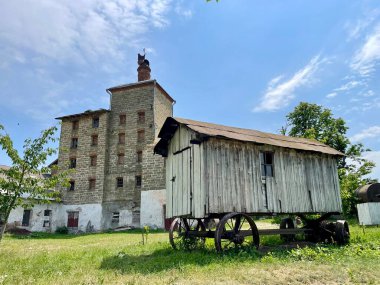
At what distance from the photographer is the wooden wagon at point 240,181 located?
35.7ft

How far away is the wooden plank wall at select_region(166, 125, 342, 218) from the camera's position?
1091 cm

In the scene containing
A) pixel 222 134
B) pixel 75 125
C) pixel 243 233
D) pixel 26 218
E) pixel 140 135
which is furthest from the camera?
pixel 75 125

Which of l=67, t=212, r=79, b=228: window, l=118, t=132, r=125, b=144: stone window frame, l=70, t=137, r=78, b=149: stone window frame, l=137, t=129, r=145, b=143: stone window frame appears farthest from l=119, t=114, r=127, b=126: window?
l=67, t=212, r=79, b=228: window

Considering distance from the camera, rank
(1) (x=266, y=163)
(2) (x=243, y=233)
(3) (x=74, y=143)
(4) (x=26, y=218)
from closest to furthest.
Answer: (2) (x=243, y=233) < (1) (x=266, y=163) < (4) (x=26, y=218) < (3) (x=74, y=143)

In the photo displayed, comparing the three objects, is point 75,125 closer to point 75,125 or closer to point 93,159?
point 75,125

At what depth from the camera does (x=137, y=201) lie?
3269cm

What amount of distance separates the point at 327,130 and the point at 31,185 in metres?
34.5

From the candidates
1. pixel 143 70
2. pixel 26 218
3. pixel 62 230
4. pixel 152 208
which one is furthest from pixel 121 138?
pixel 26 218

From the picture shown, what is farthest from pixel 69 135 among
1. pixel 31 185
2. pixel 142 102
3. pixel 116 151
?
pixel 31 185

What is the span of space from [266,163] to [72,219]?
92.7 feet

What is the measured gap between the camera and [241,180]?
1154 centimetres

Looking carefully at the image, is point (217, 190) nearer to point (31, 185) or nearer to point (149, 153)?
point (31, 185)

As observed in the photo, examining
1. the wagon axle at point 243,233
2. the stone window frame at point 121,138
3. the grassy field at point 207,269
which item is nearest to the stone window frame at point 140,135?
the stone window frame at point 121,138

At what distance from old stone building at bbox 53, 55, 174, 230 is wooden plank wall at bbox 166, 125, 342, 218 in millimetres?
18894
